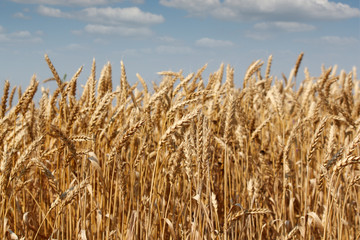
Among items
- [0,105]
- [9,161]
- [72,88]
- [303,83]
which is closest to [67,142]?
[9,161]

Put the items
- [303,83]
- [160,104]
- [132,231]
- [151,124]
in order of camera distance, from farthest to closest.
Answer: [303,83] → [160,104] → [151,124] → [132,231]

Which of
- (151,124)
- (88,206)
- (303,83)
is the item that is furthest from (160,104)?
(303,83)

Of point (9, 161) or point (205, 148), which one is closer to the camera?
point (205, 148)

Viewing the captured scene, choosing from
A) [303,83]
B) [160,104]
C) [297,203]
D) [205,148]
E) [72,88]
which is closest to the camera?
[205,148]

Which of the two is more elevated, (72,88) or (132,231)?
(72,88)

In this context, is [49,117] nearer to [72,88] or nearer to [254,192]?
[72,88]

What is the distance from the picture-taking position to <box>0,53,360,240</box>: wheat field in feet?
5.18

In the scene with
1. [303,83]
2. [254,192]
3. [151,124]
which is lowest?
[254,192]

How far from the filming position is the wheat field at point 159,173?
1580 millimetres

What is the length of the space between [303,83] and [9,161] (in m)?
4.76

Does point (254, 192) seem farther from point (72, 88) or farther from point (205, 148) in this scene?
point (72, 88)

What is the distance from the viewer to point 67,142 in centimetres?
150

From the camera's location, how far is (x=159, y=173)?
1980 mm

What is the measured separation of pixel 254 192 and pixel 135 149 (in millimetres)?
916
